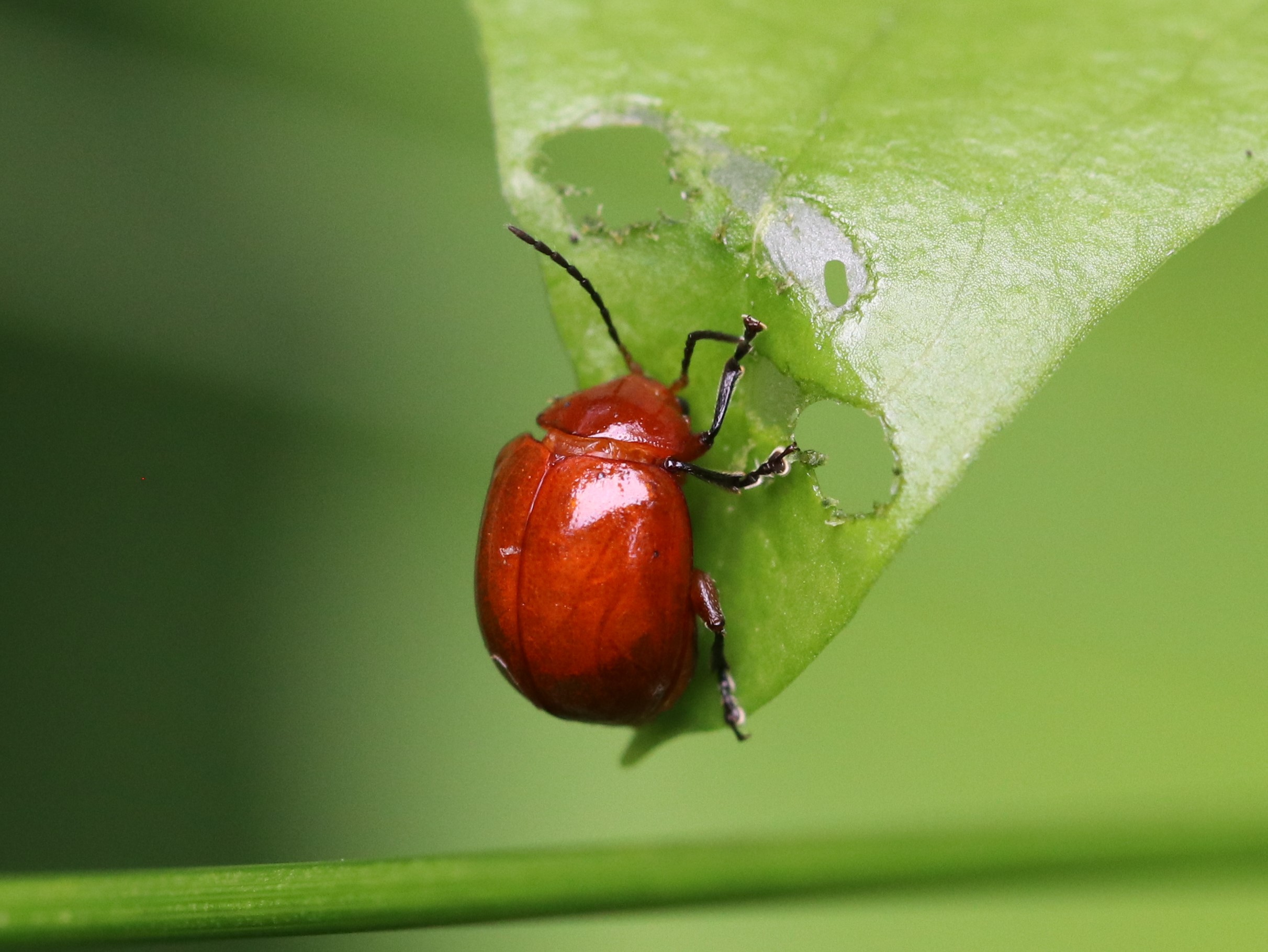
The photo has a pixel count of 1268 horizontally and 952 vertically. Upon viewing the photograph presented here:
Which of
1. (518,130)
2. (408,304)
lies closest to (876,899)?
(518,130)

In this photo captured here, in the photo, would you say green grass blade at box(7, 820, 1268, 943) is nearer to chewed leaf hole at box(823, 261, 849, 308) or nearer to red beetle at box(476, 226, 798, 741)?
red beetle at box(476, 226, 798, 741)

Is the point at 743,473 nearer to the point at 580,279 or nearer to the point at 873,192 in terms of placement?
the point at 580,279

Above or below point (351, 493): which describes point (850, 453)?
above

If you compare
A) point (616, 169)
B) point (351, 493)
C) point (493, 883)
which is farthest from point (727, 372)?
point (351, 493)

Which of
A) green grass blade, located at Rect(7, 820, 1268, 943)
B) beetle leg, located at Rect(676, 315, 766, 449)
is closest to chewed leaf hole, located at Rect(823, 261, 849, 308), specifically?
beetle leg, located at Rect(676, 315, 766, 449)

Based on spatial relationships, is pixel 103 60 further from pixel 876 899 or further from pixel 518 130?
pixel 876 899

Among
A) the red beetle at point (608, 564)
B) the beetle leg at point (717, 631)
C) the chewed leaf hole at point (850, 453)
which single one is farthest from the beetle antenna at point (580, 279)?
the chewed leaf hole at point (850, 453)
